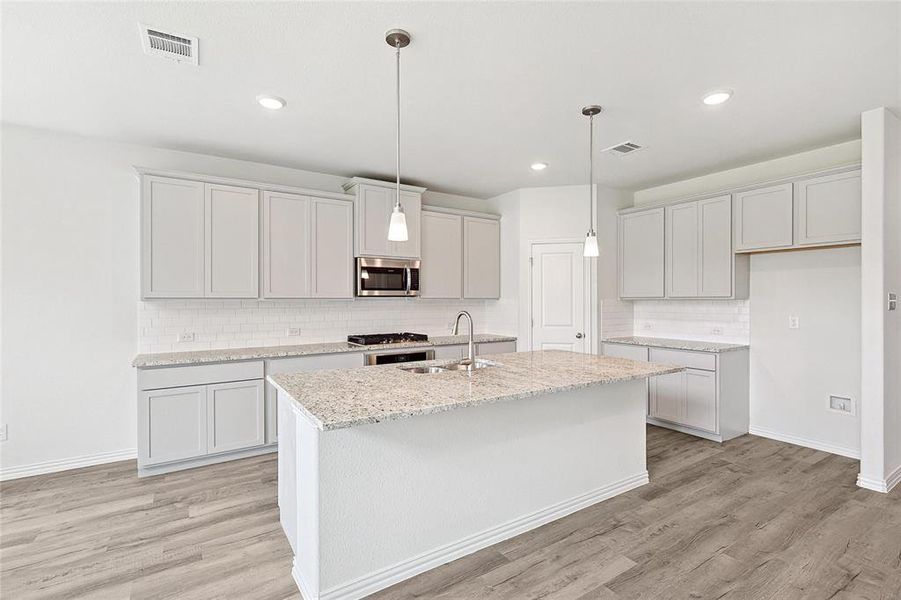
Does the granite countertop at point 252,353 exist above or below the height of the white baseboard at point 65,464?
above

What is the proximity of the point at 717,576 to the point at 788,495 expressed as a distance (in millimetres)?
1360

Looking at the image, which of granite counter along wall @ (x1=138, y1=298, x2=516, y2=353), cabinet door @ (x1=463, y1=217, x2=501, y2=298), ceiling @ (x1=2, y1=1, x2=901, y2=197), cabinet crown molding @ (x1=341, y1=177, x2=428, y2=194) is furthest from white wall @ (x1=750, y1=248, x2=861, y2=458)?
cabinet crown molding @ (x1=341, y1=177, x2=428, y2=194)

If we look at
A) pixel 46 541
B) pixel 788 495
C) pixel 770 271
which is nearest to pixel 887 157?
pixel 770 271

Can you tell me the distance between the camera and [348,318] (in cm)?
491

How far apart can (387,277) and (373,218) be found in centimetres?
62

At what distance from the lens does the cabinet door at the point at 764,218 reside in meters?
4.00

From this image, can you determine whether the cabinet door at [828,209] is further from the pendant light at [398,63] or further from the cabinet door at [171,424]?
the cabinet door at [171,424]

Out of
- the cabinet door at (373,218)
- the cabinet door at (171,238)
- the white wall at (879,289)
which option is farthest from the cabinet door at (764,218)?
the cabinet door at (171,238)

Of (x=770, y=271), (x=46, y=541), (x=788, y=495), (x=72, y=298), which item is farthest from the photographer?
(x=770, y=271)

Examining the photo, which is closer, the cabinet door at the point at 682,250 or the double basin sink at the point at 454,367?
the double basin sink at the point at 454,367

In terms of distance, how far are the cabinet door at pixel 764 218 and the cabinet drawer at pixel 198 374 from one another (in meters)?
4.55

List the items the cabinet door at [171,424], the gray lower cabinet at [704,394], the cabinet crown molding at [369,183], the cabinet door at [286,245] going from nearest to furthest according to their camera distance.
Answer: the cabinet door at [171,424], the cabinet door at [286,245], the gray lower cabinet at [704,394], the cabinet crown molding at [369,183]

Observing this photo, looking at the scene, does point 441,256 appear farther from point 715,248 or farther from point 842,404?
point 842,404

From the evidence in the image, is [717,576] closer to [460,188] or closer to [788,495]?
[788,495]
